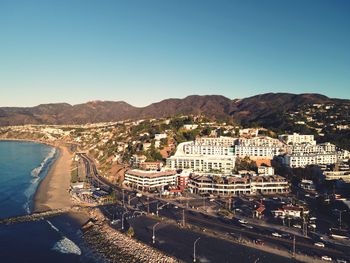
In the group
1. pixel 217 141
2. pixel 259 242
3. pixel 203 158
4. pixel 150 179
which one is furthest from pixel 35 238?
pixel 217 141

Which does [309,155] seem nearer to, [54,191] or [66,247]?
[54,191]

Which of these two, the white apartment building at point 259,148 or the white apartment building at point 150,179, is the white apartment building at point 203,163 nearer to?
the white apartment building at point 259,148

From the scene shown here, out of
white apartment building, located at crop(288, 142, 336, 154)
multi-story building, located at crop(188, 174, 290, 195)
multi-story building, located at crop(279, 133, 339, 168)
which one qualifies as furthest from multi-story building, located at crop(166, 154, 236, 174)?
white apartment building, located at crop(288, 142, 336, 154)

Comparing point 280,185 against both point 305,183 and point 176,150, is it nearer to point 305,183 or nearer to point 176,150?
point 305,183

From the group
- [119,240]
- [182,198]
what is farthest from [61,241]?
[182,198]

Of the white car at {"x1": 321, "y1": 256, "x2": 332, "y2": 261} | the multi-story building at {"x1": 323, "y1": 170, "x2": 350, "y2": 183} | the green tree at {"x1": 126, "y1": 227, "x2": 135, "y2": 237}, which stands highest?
the multi-story building at {"x1": 323, "y1": 170, "x2": 350, "y2": 183}

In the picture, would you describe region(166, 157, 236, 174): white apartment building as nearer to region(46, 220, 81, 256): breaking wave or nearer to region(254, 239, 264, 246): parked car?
region(254, 239, 264, 246): parked car

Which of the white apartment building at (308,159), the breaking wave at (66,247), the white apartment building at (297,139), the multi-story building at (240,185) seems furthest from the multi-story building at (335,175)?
the breaking wave at (66,247)
